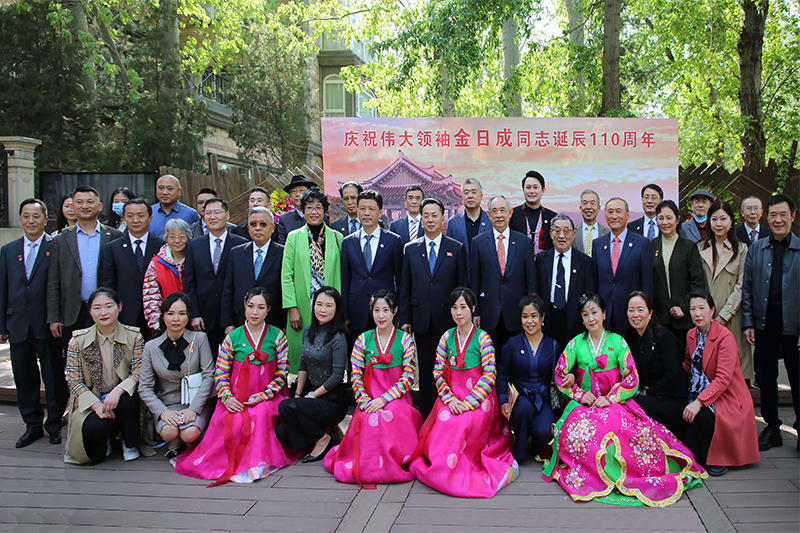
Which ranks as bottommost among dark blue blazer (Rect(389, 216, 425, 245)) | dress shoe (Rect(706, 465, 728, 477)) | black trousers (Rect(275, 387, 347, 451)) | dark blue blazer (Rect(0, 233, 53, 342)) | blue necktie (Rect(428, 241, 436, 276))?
dress shoe (Rect(706, 465, 728, 477))

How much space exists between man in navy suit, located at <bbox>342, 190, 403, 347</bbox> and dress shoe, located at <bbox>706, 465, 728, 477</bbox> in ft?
7.49

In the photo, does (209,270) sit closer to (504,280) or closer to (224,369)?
(224,369)

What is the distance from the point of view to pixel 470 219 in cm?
469

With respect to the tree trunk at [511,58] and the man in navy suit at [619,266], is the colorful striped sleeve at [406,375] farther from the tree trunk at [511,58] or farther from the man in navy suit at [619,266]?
the tree trunk at [511,58]

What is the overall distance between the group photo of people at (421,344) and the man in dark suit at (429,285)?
0.05 ft

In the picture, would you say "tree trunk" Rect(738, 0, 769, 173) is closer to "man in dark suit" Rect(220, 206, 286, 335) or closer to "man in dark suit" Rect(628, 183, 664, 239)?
"man in dark suit" Rect(628, 183, 664, 239)

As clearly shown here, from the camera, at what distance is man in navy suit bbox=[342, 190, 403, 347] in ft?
13.6

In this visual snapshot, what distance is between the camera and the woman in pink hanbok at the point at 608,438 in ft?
10.1

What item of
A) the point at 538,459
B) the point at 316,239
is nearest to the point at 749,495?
the point at 538,459

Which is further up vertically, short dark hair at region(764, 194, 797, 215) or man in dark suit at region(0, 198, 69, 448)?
short dark hair at region(764, 194, 797, 215)

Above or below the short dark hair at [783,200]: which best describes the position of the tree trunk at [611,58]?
above

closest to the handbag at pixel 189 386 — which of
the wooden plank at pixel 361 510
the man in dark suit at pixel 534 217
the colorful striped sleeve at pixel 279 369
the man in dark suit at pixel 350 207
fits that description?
the colorful striped sleeve at pixel 279 369

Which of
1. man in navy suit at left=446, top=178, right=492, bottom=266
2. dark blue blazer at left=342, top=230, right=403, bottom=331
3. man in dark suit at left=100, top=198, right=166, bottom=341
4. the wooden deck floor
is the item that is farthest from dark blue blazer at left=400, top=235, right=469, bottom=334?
man in dark suit at left=100, top=198, right=166, bottom=341

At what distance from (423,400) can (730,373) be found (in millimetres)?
1960
